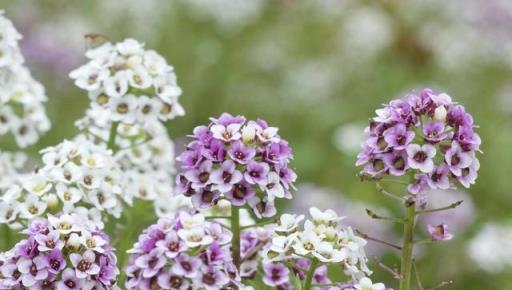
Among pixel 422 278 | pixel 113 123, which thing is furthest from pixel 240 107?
pixel 113 123

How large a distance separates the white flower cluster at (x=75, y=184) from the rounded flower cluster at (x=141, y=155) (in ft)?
0.71

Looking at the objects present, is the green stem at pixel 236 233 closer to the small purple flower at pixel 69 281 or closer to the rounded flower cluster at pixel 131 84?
the small purple flower at pixel 69 281

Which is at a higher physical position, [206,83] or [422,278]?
[206,83]

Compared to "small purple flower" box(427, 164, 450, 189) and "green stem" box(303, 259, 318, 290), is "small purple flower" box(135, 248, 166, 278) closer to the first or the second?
"green stem" box(303, 259, 318, 290)

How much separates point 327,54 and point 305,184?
9.72 ft

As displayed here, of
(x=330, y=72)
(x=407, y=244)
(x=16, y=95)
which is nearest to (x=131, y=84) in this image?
(x=16, y=95)

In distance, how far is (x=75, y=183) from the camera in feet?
10.6

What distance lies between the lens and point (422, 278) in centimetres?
573

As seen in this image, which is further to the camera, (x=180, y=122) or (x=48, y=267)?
(x=180, y=122)

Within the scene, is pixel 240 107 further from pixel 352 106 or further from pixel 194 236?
pixel 194 236

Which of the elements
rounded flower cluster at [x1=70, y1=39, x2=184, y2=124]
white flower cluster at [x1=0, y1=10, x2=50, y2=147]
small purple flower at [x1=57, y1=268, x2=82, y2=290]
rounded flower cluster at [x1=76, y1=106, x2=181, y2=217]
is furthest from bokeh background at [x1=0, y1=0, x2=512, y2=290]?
small purple flower at [x1=57, y1=268, x2=82, y2=290]

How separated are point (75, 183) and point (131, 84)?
39 centimetres

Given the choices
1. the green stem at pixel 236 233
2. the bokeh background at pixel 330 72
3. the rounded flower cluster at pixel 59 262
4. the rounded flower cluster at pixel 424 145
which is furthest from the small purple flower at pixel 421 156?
the bokeh background at pixel 330 72

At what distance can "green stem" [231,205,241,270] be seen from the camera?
2.97m
